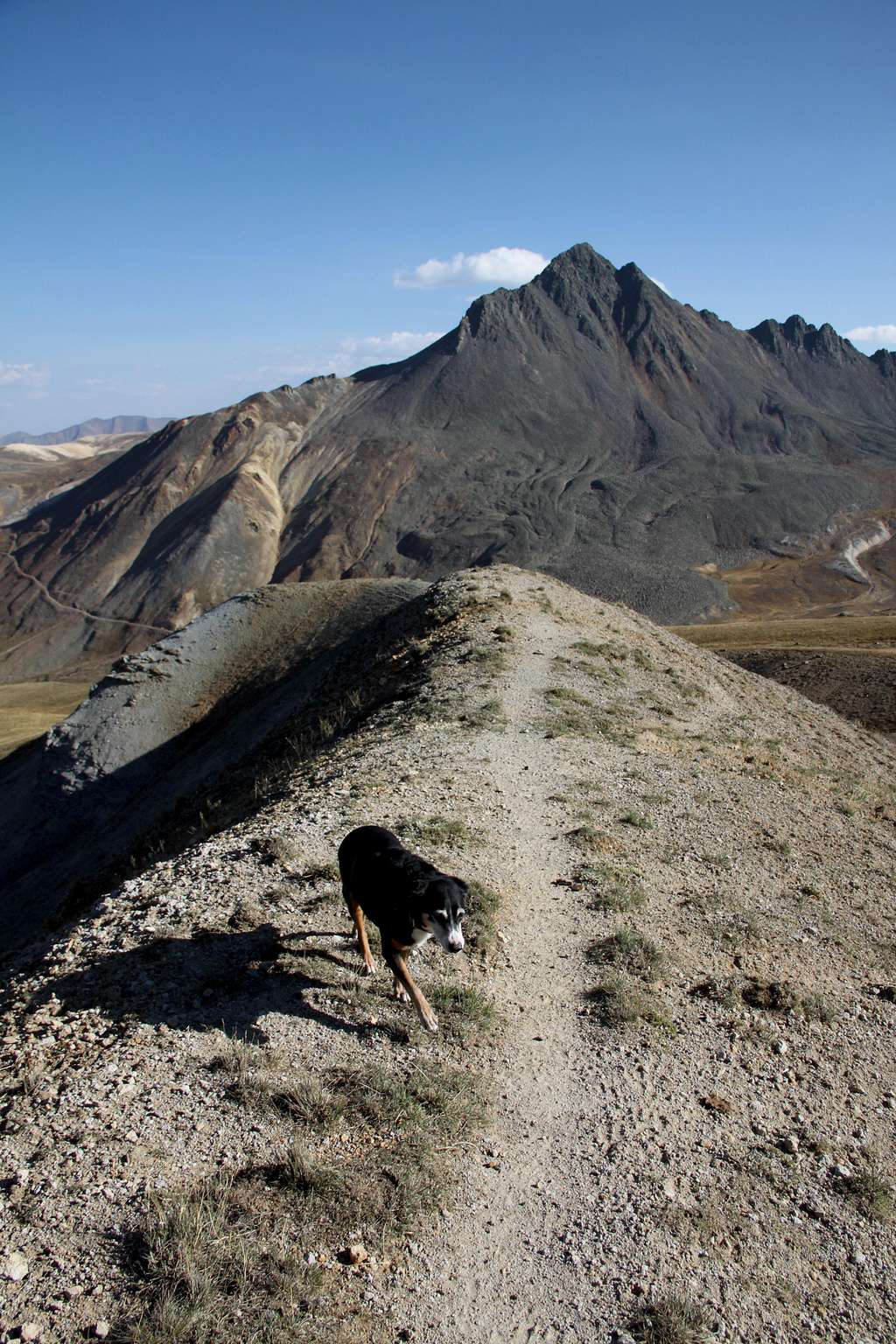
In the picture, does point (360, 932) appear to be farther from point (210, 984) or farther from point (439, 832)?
point (439, 832)

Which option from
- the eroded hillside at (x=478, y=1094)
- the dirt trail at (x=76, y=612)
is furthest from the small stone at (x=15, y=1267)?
the dirt trail at (x=76, y=612)

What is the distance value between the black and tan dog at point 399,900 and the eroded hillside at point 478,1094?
37cm

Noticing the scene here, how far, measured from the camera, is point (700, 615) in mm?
82812

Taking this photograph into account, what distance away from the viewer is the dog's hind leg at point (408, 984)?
6.47m

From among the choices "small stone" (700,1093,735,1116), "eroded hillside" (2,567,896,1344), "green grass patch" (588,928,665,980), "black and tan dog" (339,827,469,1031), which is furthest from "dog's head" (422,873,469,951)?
"green grass patch" (588,928,665,980)

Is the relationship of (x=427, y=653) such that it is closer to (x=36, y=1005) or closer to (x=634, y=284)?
(x=36, y=1005)

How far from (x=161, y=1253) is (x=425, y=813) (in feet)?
20.2

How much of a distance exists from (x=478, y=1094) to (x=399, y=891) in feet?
4.97

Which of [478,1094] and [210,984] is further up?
[210,984]

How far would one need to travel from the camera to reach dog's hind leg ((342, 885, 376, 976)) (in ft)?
23.8

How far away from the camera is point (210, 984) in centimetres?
698

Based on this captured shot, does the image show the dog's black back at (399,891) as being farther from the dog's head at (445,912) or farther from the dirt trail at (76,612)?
the dirt trail at (76,612)

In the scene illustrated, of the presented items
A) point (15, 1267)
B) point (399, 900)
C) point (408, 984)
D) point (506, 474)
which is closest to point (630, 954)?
point (408, 984)

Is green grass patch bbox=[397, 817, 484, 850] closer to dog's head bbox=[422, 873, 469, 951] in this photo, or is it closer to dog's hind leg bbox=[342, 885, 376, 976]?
dog's hind leg bbox=[342, 885, 376, 976]
